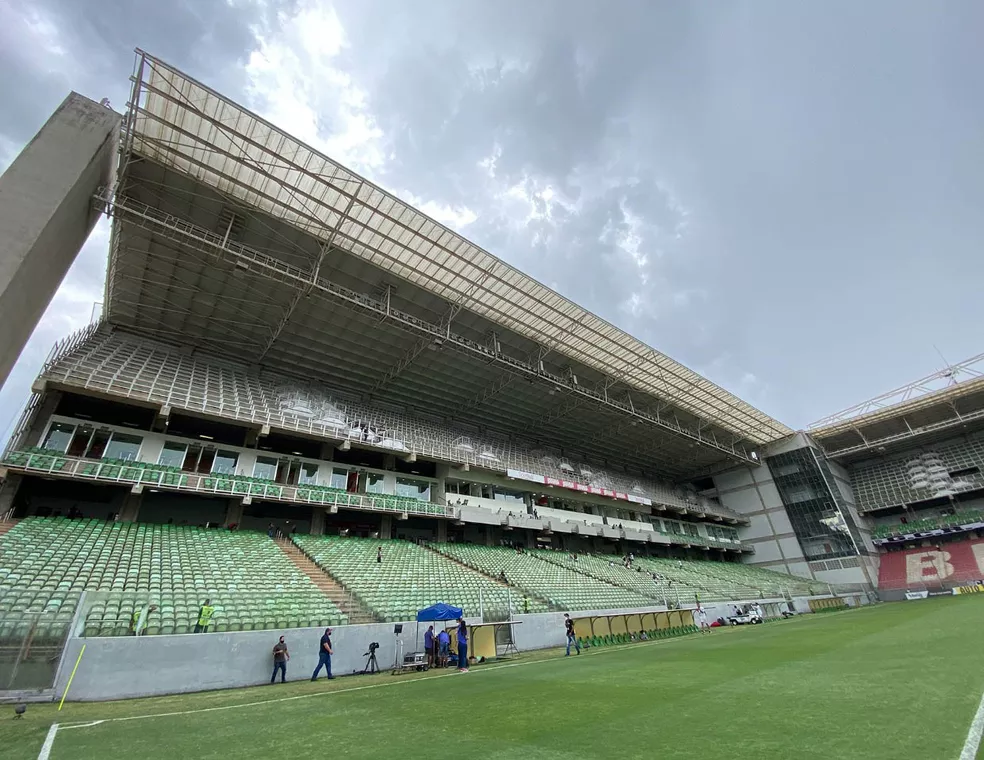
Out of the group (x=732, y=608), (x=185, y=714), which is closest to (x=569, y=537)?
(x=732, y=608)

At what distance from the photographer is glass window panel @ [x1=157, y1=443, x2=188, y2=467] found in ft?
69.2

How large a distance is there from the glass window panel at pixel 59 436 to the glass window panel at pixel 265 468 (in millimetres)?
7530

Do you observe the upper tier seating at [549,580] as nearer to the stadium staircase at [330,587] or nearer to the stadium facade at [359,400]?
the stadium facade at [359,400]

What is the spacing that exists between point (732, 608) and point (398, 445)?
22.6 meters

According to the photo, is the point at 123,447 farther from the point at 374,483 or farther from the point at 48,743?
the point at 48,743

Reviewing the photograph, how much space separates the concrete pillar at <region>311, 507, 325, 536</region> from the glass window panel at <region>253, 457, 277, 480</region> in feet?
9.86

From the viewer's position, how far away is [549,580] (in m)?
23.7

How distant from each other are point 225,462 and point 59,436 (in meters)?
6.46

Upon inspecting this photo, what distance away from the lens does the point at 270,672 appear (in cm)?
1133

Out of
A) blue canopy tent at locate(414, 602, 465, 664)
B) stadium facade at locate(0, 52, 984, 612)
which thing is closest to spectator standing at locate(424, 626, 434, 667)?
blue canopy tent at locate(414, 602, 465, 664)

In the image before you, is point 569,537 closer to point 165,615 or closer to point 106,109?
point 165,615

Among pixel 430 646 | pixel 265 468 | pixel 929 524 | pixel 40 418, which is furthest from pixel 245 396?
pixel 929 524

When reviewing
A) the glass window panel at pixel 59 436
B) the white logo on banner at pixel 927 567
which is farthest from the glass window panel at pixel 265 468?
the white logo on banner at pixel 927 567

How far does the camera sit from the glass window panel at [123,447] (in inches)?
784
